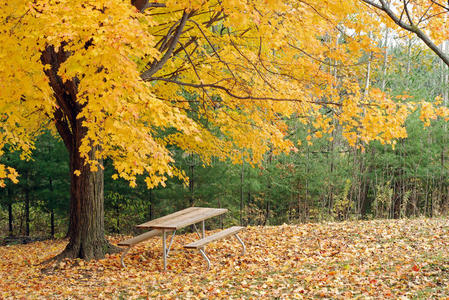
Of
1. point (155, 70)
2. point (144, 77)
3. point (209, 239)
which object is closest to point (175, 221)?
point (209, 239)

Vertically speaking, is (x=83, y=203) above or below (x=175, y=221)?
above

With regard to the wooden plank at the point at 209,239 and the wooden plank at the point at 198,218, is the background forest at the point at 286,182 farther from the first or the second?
the wooden plank at the point at 209,239

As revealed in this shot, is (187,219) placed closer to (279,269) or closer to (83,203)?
(279,269)

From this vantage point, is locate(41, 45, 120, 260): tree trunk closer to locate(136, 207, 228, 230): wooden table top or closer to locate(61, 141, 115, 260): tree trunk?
locate(61, 141, 115, 260): tree trunk

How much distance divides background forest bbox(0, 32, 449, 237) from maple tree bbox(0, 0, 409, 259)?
7.87ft

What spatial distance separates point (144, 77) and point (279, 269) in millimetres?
3382

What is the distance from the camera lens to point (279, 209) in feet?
41.0

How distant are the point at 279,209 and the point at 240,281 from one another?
25.0 ft

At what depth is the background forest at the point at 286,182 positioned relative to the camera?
1135 cm

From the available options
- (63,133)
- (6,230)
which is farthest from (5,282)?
(6,230)

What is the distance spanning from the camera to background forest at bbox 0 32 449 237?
37.2ft

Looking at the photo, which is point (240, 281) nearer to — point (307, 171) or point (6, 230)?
point (307, 171)

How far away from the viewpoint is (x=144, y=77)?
6.56 meters

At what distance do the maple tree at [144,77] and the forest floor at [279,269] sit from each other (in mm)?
1041
